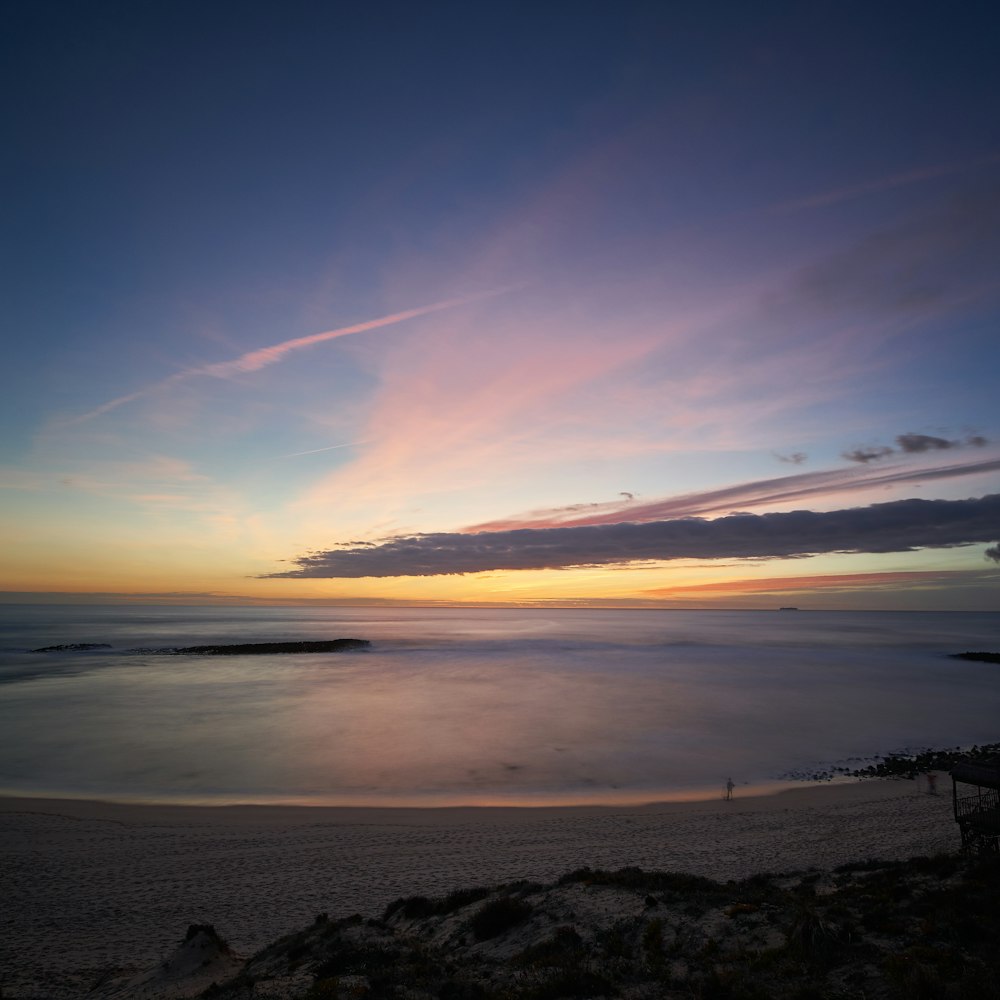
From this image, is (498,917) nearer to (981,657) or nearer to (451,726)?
(451,726)

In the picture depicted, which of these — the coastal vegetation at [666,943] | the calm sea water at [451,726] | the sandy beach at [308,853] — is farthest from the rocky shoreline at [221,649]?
the coastal vegetation at [666,943]

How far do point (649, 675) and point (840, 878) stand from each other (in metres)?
58.2

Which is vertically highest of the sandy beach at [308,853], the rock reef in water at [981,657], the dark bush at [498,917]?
the dark bush at [498,917]

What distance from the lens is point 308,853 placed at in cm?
1852

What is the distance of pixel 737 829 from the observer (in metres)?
20.4

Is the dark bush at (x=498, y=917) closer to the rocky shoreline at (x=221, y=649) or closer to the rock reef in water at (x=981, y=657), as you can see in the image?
the rocky shoreline at (x=221, y=649)

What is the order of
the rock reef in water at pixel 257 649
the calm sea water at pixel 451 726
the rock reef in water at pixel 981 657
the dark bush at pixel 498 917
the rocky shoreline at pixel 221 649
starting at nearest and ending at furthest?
the dark bush at pixel 498 917 < the calm sea water at pixel 451 726 < the rock reef in water at pixel 981 657 < the rocky shoreline at pixel 221 649 < the rock reef in water at pixel 257 649

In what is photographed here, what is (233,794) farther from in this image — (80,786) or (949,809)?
(949,809)

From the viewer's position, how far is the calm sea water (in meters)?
27.5

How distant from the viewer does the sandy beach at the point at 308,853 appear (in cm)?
1356

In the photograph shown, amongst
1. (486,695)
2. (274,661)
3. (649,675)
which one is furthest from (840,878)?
(274,661)

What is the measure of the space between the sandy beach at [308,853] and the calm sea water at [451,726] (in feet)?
9.94

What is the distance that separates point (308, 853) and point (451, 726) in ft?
75.5

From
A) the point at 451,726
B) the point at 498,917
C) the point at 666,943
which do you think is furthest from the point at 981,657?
the point at 498,917
